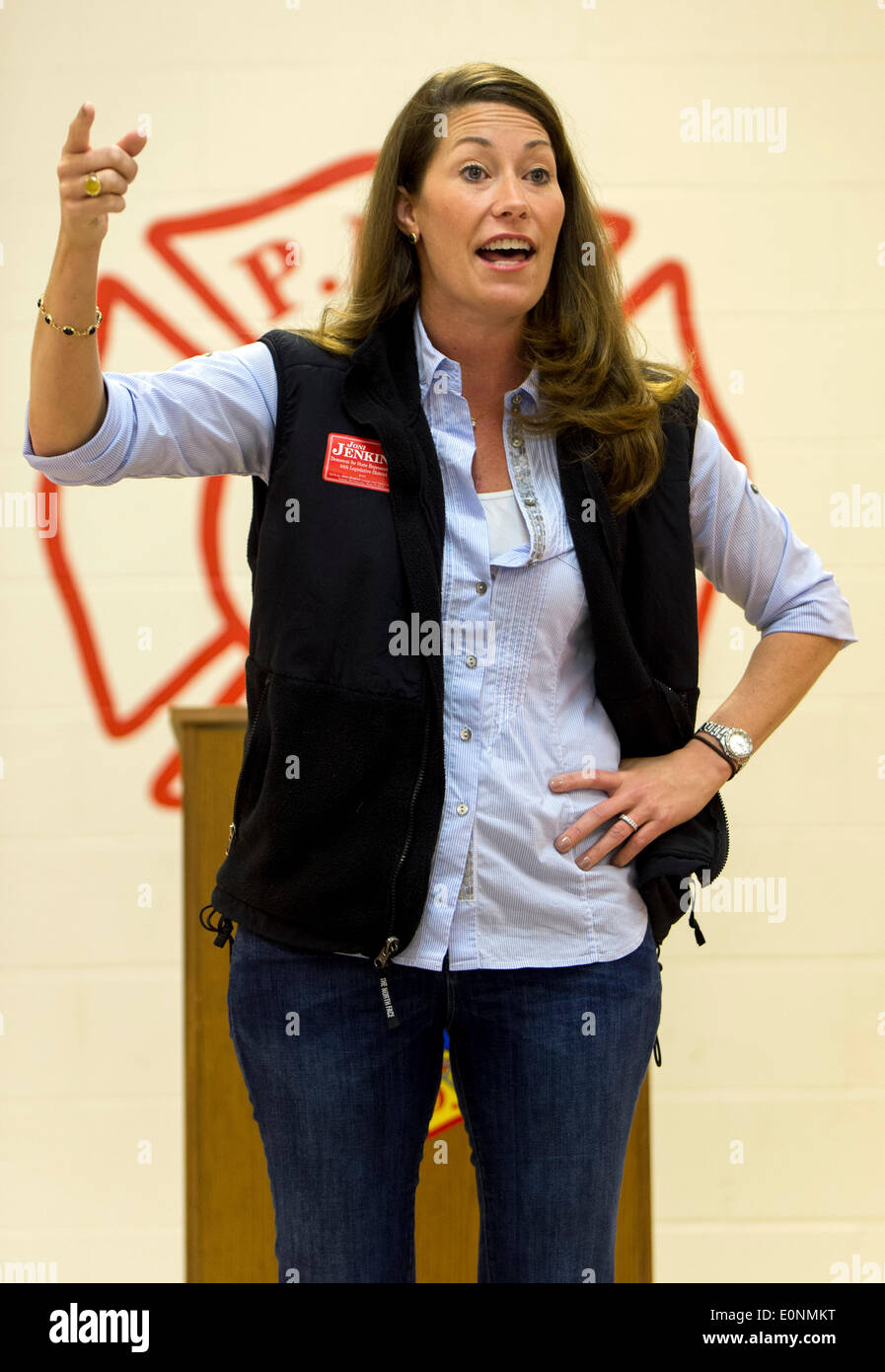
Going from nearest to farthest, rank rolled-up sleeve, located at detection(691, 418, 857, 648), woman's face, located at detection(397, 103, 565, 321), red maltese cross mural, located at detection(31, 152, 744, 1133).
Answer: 1. woman's face, located at detection(397, 103, 565, 321)
2. rolled-up sleeve, located at detection(691, 418, 857, 648)
3. red maltese cross mural, located at detection(31, 152, 744, 1133)

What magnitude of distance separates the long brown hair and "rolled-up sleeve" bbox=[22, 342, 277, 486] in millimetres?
86

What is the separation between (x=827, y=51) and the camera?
2.24 m

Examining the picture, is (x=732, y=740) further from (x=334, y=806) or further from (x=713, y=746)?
(x=334, y=806)

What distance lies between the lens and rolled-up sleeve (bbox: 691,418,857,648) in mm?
1244

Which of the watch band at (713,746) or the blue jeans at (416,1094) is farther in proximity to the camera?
the watch band at (713,746)

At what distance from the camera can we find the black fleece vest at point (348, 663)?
3.44ft

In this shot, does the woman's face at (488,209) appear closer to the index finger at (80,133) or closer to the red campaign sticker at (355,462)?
the red campaign sticker at (355,462)

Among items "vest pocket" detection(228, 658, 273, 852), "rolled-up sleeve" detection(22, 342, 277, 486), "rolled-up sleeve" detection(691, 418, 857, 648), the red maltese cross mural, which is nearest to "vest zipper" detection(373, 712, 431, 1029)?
"vest pocket" detection(228, 658, 273, 852)

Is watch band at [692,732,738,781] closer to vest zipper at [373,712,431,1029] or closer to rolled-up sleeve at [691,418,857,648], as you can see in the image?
rolled-up sleeve at [691,418,857,648]

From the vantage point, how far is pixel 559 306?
1222mm

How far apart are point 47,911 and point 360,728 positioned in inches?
53.9

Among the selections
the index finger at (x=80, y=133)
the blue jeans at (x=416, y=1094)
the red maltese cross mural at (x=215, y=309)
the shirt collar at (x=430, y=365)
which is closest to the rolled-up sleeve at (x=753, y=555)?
the shirt collar at (x=430, y=365)

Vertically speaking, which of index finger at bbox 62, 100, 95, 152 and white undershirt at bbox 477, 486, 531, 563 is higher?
index finger at bbox 62, 100, 95, 152

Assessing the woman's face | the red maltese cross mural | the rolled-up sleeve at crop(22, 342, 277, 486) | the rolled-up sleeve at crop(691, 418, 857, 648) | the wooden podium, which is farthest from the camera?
the red maltese cross mural
